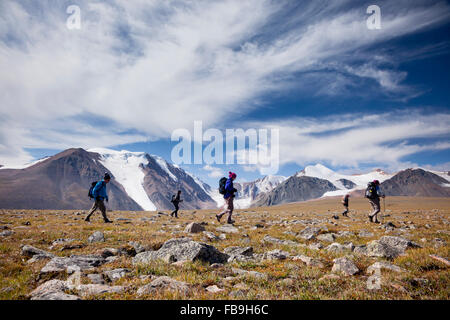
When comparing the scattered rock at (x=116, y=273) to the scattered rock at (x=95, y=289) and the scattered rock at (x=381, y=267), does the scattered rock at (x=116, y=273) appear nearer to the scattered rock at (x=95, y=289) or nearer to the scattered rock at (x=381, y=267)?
the scattered rock at (x=95, y=289)

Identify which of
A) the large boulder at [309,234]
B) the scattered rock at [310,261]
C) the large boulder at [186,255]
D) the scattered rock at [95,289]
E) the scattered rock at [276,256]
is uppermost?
the scattered rock at [95,289]

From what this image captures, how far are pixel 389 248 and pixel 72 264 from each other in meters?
10.5

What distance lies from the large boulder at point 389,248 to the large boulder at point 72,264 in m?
9.35

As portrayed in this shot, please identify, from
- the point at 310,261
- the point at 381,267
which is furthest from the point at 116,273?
the point at 381,267

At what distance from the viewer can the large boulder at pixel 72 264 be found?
6.12 m

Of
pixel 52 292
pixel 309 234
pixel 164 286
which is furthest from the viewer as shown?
pixel 309 234

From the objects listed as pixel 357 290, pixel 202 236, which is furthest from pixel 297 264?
pixel 202 236

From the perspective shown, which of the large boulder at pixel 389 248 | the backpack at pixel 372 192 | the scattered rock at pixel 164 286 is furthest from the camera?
the backpack at pixel 372 192

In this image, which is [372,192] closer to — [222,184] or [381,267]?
[222,184]

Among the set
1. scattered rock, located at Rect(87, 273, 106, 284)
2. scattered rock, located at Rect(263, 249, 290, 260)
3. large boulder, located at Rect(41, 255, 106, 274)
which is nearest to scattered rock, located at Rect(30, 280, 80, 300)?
scattered rock, located at Rect(87, 273, 106, 284)

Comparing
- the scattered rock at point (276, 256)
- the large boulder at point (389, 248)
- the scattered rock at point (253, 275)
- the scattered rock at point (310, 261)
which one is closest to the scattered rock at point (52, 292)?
the scattered rock at point (253, 275)

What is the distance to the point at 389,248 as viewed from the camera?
8.48 meters

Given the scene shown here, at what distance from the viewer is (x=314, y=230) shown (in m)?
14.3

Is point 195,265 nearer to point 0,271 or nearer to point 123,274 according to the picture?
point 123,274
